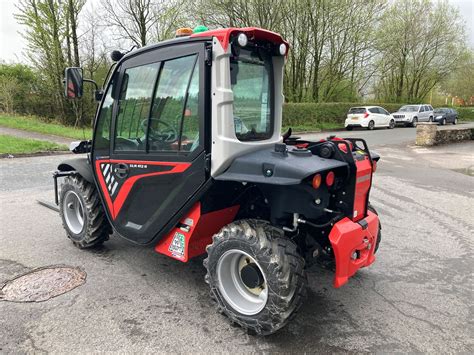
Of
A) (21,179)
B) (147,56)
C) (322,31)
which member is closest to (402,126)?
(322,31)

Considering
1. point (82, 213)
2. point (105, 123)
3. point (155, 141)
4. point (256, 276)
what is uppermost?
point (105, 123)

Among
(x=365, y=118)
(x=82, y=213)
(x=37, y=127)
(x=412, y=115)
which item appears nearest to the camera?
(x=82, y=213)

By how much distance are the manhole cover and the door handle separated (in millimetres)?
1054

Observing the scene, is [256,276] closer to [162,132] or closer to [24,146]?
[162,132]

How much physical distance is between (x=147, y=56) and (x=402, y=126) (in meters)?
27.7

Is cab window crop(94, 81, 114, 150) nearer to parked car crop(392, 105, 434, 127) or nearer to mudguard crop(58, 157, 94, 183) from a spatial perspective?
mudguard crop(58, 157, 94, 183)

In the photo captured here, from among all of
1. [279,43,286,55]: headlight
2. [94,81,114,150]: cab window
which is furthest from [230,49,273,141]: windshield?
[94,81,114,150]: cab window

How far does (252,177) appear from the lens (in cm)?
267

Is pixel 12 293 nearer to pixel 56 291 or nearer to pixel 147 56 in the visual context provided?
pixel 56 291

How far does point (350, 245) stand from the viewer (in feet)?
9.05

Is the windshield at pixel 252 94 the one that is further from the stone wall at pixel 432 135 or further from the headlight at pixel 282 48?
the stone wall at pixel 432 135

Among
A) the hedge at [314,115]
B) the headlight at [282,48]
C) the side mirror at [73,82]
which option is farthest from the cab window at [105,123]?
the hedge at [314,115]

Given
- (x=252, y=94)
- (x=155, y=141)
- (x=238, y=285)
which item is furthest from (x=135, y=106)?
(x=238, y=285)

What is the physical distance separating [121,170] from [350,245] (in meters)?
2.14
